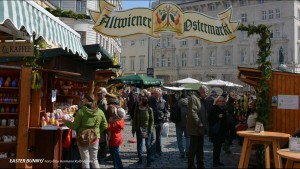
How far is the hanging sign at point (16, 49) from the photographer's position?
621 cm

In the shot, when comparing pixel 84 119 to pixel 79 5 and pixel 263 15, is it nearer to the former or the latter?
pixel 79 5

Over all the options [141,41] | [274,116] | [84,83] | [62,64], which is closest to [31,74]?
[62,64]

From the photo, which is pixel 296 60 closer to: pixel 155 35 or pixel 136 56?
pixel 136 56

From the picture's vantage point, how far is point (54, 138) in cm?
707

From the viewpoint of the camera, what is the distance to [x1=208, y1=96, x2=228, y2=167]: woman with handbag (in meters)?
8.48

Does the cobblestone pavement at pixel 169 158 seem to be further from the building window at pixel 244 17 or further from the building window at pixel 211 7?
the building window at pixel 211 7

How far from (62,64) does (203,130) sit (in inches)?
173

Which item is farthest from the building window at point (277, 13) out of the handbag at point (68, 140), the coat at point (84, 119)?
the coat at point (84, 119)

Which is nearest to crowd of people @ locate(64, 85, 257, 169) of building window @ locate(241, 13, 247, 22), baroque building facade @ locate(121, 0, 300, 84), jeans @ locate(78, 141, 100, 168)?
jeans @ locate(78, 141, 100, 168)

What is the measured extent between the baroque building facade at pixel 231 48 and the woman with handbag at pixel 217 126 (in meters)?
42.7

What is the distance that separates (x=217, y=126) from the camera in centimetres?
852

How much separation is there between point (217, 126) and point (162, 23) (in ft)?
9.79

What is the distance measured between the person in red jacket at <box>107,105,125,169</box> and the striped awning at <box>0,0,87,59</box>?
6.42 ft

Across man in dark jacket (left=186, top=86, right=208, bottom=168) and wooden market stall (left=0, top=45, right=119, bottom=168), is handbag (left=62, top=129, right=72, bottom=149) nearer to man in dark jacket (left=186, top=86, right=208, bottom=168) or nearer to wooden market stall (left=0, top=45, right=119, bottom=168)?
wooden market stall (left=0, top=45, right=119, bottom=168)
